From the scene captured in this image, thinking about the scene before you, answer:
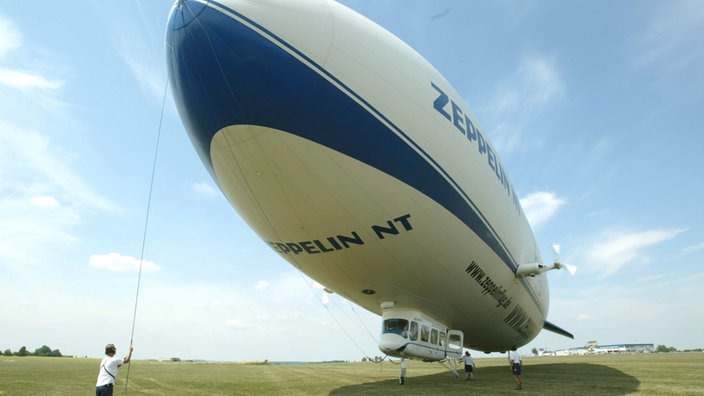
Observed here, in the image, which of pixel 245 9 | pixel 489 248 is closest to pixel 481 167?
pixel 489 248

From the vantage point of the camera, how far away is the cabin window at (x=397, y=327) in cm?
1195

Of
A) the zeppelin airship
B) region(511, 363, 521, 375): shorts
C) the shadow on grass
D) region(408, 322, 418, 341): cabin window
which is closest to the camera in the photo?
the zeppelin airship

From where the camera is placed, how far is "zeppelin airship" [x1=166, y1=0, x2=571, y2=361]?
759cm

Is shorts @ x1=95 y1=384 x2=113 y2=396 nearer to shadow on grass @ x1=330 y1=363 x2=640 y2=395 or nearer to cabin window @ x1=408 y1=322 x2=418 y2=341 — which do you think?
shadow on grass @ x1=330 y1=363 x2=640 y2=395

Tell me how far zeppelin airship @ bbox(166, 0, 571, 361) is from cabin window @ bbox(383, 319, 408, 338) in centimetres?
4

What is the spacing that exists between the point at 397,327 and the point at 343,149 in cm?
641

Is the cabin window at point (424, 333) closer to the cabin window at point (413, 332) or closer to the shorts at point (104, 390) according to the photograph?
the cabin window at point (413, 332)

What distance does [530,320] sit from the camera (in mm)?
19094

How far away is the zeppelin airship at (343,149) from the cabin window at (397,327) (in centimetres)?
4

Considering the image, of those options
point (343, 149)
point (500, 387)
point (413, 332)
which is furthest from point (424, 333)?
point (343, 149)

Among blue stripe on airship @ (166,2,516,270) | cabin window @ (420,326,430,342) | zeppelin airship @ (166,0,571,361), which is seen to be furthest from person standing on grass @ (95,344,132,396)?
cabin window @ (420,326,430,342)

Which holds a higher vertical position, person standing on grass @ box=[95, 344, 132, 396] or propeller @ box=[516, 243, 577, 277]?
propeller @ box=[516, 243, 577, 277]

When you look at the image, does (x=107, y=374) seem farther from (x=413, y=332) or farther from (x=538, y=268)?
(x=538, y=268)

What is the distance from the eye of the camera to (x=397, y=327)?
12.1 metres
